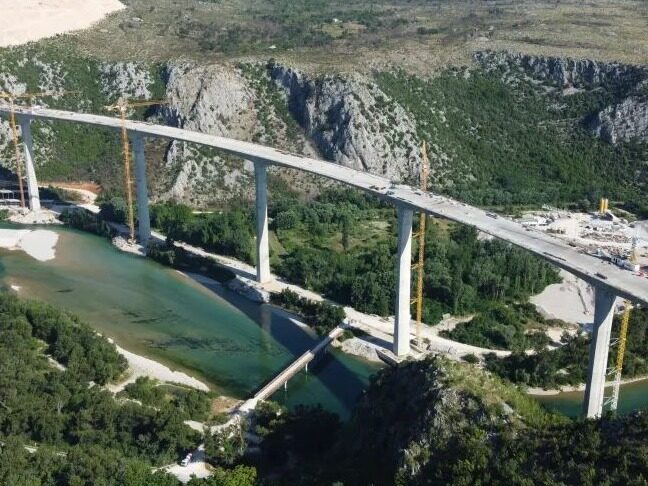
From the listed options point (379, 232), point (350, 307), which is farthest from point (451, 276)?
point (379, 232)

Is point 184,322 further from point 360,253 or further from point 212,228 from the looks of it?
point 360,253

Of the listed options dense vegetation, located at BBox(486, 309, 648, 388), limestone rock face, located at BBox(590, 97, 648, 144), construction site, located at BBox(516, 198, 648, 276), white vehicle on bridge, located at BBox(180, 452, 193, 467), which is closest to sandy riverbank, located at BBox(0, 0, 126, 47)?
construction site, located at BBox(516, 198, 648, 276)

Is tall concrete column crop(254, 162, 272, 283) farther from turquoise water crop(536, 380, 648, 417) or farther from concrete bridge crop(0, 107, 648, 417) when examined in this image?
turquoise water crop(536, 380, 648, 417)

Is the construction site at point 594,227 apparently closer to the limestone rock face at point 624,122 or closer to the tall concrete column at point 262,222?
the limestone rock face at point 624,122

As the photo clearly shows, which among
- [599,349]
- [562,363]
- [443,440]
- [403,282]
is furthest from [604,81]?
[443,440]

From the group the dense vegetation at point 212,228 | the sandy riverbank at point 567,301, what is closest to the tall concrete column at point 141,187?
the dense vegetation at point 212,228

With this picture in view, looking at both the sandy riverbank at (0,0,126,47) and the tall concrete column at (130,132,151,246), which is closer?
the tall concrete column at (130,132,151,246)

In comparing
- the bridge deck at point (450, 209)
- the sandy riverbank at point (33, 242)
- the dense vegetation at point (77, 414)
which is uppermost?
the bridge deck at point (450, 209)

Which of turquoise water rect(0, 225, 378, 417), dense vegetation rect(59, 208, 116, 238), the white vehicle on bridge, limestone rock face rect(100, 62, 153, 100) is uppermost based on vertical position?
limestone rock face rect(100, 62, 153, 100)
